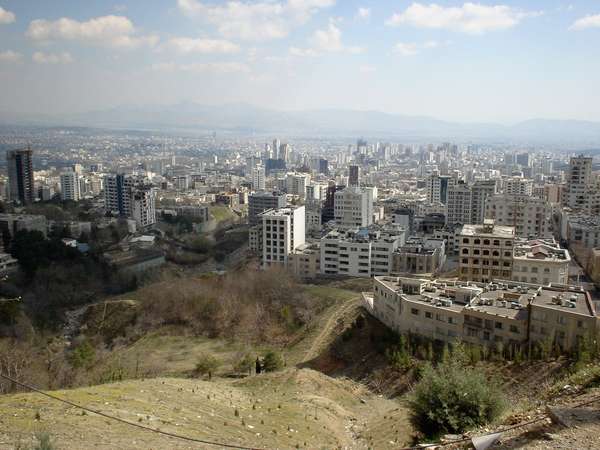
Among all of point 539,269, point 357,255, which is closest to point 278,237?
point 357,255

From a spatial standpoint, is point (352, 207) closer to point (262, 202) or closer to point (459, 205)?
point (459, 205)

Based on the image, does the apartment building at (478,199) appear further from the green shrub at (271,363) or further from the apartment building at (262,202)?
the green shrub at (271,363)

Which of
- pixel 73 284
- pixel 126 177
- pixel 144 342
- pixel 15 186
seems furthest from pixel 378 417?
pixel 15 186

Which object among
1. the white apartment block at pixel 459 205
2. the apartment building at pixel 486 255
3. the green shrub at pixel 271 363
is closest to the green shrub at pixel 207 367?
the green shrub at pixel 271 363

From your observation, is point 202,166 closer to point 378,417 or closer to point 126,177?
point 126,177

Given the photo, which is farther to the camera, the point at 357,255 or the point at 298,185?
the point at 298,185

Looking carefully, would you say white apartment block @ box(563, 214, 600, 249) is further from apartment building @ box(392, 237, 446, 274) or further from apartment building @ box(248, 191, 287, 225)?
apartment building @ box(248, 191, 287, 225)
